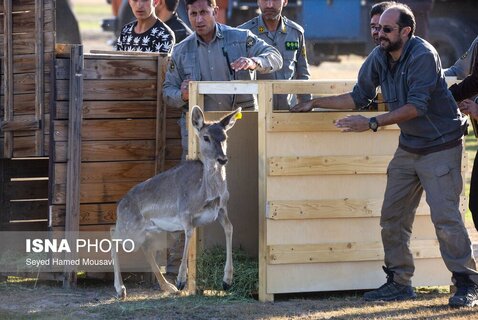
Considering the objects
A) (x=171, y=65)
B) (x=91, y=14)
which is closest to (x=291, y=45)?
(x=171, y=65)

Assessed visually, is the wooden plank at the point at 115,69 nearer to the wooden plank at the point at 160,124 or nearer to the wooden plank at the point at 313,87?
the wooden plank at the point at 160,124

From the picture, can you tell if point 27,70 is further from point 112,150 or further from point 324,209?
point 324,209

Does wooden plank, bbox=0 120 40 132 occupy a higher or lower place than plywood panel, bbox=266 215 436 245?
higher

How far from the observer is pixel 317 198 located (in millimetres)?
7680

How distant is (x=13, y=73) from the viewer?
8.43 m

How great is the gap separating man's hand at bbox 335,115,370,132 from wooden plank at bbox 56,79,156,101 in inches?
85.1

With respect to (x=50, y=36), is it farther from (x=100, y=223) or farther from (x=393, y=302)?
(x=393, y=302)

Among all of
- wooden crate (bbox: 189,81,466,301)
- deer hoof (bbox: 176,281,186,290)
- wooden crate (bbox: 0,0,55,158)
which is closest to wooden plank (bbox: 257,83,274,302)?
wooden crate (bbox: 189,81,466,301)

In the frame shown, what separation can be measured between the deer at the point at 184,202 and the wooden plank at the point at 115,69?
3.43 feet

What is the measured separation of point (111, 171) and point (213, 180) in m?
1.47

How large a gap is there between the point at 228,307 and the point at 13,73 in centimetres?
271

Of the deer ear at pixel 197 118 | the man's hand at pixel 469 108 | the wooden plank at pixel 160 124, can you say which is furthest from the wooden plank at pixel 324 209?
the wooden plank at pixel 160 124

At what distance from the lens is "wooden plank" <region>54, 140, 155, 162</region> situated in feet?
27.5

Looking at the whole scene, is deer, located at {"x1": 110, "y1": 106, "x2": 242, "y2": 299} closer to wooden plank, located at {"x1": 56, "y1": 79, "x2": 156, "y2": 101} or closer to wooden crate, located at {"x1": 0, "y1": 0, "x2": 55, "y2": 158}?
wooden plank, located at {"x1": 56, "y1": 79, "x2": 156, "y2": 101}
